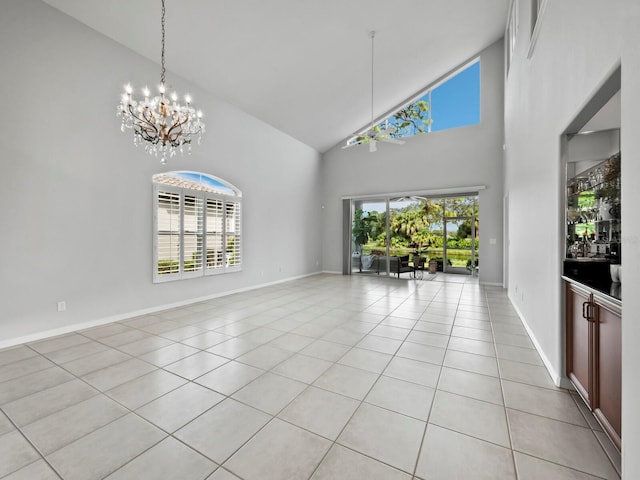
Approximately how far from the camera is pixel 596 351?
178 cm

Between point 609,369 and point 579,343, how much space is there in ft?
1.54

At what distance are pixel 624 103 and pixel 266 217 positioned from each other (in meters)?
6.20

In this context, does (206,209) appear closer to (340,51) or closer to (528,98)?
(340,51)

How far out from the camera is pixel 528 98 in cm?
354

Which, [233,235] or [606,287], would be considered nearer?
[606,287]

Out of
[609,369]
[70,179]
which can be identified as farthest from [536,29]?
[70,179]

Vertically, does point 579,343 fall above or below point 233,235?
below

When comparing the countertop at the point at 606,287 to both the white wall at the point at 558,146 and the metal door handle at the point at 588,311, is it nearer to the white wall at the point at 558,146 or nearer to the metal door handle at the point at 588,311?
the metal door handle at the point at 588,311

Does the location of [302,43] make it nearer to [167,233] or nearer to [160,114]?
[160,114]

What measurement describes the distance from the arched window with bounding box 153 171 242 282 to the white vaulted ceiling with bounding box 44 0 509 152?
5.70 feet

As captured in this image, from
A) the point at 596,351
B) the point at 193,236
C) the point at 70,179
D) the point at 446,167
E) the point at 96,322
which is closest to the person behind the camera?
the point at 596,351

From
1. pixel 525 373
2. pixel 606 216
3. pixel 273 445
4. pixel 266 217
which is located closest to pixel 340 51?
pixel 266 217

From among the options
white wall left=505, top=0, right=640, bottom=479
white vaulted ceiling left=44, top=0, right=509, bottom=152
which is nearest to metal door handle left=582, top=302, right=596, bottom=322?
white wall left=505, top=0, right=640, bottom=479

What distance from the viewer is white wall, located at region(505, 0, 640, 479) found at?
1200 mm
